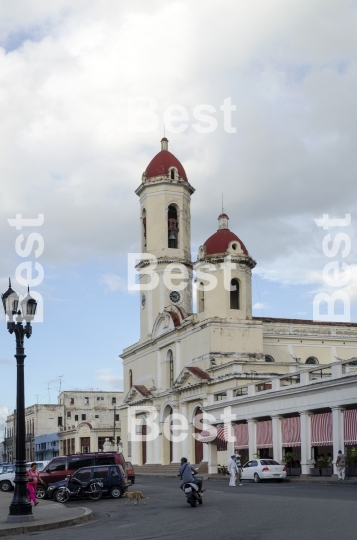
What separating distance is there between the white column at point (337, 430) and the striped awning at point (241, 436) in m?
11.1

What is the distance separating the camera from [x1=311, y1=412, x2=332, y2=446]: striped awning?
3862 centimetres

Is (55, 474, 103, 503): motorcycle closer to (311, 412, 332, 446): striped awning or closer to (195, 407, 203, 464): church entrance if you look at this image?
(311, 412, 332, 446): striped awning

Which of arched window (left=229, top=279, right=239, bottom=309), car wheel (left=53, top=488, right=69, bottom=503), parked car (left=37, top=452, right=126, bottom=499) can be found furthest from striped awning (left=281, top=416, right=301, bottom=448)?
arched window (left=229, top=279, right=239, bottom=309)

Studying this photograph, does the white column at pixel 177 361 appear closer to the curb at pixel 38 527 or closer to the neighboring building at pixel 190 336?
the neighboring building at pixel 190 336

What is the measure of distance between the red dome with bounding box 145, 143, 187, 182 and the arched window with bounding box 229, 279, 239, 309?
626 inches

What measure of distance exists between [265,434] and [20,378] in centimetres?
2766

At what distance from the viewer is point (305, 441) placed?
40.1 m

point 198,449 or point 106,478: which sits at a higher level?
point 106,478

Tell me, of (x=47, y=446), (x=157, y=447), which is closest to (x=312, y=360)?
(x=157, y=447)

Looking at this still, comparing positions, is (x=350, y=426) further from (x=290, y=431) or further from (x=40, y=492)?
(x=40, y=492)

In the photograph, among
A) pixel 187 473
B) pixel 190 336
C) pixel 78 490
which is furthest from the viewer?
pixel 190 336

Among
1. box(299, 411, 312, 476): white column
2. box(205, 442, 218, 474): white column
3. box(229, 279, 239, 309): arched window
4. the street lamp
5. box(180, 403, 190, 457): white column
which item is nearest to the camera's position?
the street lamp

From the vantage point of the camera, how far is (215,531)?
15.8m

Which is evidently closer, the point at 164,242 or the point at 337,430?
the point at 337,430
